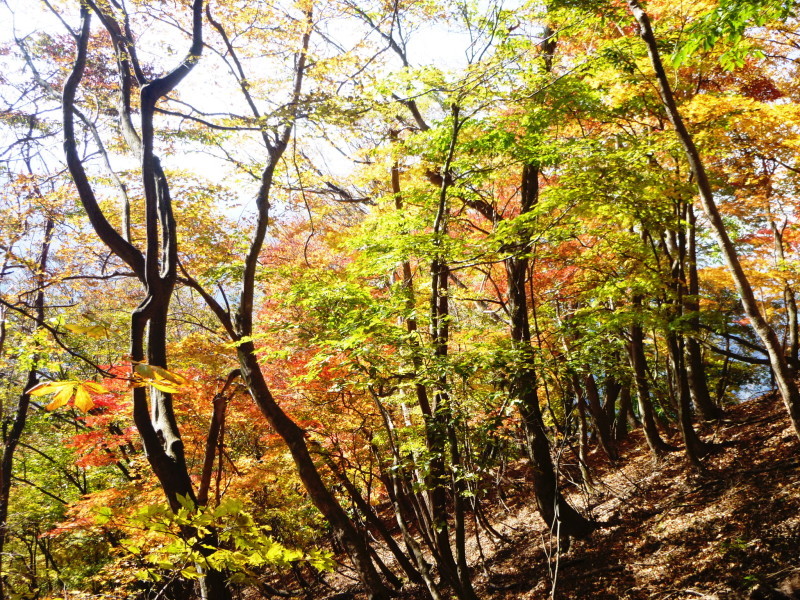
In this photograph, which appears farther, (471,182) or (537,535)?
(537,535)

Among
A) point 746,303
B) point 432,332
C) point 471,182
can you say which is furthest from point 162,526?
point 471,182

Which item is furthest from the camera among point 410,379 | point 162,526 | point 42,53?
point 42,53

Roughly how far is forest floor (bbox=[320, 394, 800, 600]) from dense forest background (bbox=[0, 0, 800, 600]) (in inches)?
2.4

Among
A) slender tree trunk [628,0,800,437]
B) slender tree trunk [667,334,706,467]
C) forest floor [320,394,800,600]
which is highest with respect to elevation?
slender tree trunk [628,0,800,437]

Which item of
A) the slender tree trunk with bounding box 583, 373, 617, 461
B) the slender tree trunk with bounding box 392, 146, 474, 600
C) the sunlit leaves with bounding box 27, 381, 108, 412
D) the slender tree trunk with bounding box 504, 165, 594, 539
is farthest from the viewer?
the slender tree trunk with bounding box 583, 373, 617, 461

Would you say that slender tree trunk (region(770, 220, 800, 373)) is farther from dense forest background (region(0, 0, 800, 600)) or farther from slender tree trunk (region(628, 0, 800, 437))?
slender tree trunk (region(628, 0, 800, 437))

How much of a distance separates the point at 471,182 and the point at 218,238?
20.5 feet

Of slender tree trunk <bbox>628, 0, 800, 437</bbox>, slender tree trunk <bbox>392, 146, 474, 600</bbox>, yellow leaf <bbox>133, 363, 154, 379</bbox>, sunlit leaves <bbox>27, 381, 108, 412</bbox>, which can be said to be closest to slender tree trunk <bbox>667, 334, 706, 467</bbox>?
slender tree trunk <bbox>628, 0, 800, 437</bbox>

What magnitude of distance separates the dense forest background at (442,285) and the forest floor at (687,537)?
0.20 feet

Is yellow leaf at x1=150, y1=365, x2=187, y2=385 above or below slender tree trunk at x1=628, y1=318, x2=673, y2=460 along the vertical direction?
above

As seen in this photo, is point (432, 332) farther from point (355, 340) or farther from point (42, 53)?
point (42, 53)

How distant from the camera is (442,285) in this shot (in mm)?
7281

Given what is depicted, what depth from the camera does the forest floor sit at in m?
4.55

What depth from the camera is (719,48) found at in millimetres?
6652
